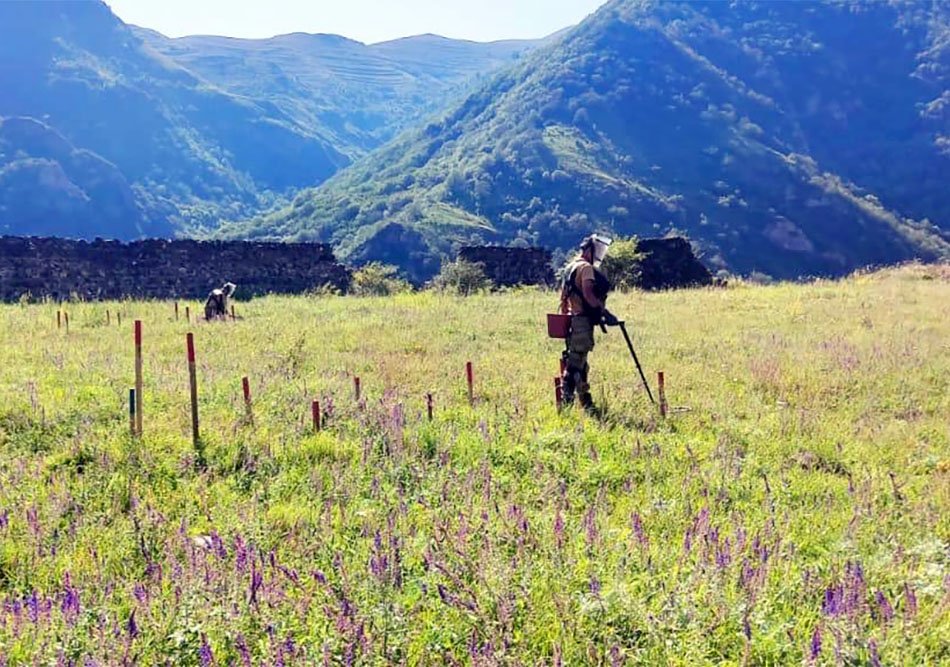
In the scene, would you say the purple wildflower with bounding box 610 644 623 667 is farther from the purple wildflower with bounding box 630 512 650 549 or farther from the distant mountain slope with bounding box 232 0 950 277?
the distant mountain slope with bounding box 232 0 950 277

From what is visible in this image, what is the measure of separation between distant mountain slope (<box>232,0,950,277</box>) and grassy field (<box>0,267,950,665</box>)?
57629 millimetres

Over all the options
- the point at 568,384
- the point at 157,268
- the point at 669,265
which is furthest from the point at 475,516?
the point at 669,265

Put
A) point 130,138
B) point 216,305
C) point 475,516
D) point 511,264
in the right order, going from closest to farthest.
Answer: point 475,516 < point 216,305 < point 511,264 < point 130,138

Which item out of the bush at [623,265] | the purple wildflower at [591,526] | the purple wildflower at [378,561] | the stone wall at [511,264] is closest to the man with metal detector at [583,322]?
the purple wildflower at [591,526]

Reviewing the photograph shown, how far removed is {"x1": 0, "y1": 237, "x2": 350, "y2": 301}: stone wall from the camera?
64.3ft

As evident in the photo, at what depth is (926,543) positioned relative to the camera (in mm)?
3611

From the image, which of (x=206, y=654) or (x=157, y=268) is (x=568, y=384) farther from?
(x=157, y=268)

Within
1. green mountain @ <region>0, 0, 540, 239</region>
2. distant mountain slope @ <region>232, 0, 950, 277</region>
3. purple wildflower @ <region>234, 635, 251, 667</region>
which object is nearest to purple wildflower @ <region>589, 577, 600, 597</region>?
purple wildflower @ <region>234, 635, 251, 667</region>

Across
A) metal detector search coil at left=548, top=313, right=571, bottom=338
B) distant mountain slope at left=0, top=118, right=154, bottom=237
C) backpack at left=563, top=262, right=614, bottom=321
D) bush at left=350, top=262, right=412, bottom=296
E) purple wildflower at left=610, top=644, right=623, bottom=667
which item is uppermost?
distant mountain slope at left=0, top=118, right=154, bottom=237

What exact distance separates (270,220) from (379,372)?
90.7 meters

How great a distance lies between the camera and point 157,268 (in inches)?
838

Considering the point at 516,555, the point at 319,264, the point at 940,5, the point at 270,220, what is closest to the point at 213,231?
the point at 270,220

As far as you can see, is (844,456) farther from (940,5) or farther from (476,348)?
(940,5)

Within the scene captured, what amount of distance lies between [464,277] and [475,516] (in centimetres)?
2004
